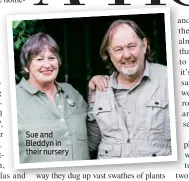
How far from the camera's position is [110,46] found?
3.27 ft

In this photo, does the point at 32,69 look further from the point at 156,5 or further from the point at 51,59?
the point at 156,5

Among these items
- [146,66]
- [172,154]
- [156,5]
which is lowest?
[172,154]

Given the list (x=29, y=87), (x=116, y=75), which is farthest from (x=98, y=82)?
(x=29, y=87)

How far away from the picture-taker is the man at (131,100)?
1.00 meters

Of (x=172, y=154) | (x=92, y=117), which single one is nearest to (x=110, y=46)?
(x=92, y=117)

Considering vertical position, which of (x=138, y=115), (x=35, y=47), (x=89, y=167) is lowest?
(x=89, y=167)

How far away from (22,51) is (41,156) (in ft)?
0.74

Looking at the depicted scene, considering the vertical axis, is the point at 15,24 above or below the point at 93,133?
above

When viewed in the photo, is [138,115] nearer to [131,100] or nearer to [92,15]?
[131,100]

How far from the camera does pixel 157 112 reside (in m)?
1.00

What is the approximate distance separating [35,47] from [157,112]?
0.95 ft

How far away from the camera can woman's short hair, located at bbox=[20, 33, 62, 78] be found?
3.27 feet

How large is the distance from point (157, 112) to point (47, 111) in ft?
0.76

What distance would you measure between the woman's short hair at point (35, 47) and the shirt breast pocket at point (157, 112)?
0.21 meters
